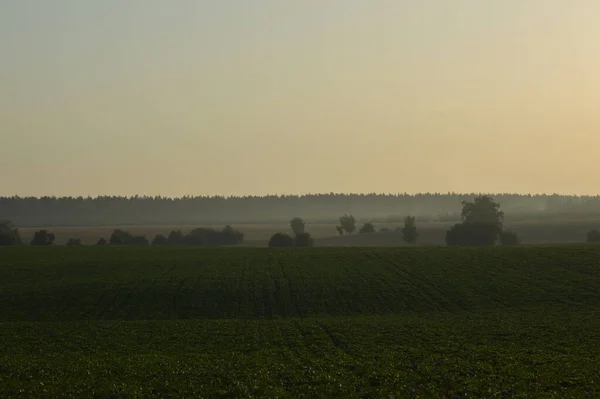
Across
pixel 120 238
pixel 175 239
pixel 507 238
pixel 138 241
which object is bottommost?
pixel 138 241

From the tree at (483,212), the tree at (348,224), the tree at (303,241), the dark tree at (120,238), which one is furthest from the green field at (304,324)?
the tree at (348,224)

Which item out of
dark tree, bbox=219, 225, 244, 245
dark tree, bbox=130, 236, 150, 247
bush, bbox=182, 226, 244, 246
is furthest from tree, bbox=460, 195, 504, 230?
dark tree, bbox=130, 236, 150, 247

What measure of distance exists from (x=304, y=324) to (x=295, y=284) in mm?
18275

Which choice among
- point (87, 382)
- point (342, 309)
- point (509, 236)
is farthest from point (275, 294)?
point (509, 236)

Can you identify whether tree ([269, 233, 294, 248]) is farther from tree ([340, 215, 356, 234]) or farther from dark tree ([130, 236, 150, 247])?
tree ([340, 215, 356, 234])

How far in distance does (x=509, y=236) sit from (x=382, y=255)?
62989 millimetres

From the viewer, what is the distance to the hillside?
184 feet

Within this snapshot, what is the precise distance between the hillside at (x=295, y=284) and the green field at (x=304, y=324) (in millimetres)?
250

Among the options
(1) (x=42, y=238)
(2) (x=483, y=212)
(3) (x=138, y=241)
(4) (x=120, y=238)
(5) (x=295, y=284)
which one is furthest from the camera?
(4) (x=120, y=238)

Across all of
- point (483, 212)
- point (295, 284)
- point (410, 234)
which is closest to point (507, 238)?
point (483, 212)

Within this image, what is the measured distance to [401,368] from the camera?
3017 cm

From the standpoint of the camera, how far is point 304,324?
46.6 metres

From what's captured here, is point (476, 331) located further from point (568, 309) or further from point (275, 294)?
point (275, 294)

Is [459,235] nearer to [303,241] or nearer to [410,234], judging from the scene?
[410,234]
